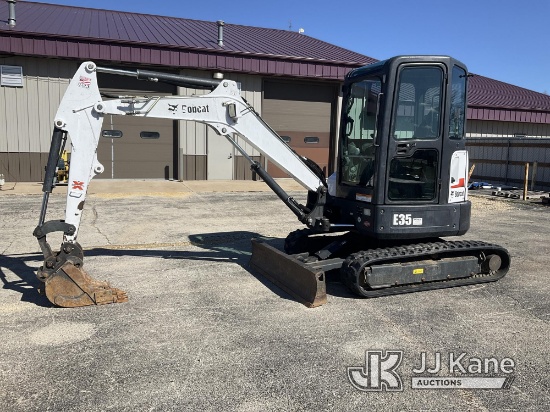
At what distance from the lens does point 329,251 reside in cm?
601

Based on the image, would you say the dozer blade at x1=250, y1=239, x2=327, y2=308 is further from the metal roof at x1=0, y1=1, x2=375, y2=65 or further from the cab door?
the metal roof at x1=0, y1=1, x2=375, y2=65

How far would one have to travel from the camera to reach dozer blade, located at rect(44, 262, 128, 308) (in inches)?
193

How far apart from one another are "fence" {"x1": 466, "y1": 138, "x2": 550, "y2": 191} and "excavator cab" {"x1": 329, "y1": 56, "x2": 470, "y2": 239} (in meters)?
13.2

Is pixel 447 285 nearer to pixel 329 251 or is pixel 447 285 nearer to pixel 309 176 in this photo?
pixel 329 251

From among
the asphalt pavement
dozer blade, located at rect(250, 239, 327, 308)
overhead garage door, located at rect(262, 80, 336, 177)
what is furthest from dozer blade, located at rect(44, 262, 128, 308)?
overhead garage door, located at rect(262, 80, 336, 177)

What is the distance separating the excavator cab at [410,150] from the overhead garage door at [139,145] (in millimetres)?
12596

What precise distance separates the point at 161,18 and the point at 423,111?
63.2ft

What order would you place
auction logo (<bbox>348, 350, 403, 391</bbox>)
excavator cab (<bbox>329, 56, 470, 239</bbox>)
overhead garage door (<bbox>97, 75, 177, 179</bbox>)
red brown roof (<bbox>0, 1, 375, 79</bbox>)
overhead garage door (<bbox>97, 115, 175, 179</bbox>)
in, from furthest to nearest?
overhead garage door (<bbox>97, 115, 175, 179</bbox>), overhead garage door (<bbox>97, 75, 177, 179</bbox>), red brown roof (<bbox>0, 1, 375, 79</bbox>), excavator cab (<bbox>329, 56, 470, 239</bbox>), auction logo (<bbox>348, 350, 403, 391</bbox>)

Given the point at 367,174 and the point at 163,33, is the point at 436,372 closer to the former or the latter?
the point at 367,174

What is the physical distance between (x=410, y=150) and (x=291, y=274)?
6.58ft

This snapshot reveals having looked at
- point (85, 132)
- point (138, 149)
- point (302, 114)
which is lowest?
point (138, 149)

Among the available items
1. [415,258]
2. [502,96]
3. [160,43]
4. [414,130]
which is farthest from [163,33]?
[502,96]

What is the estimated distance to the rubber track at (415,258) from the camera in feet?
17.6

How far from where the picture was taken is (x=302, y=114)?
19.2 meters
